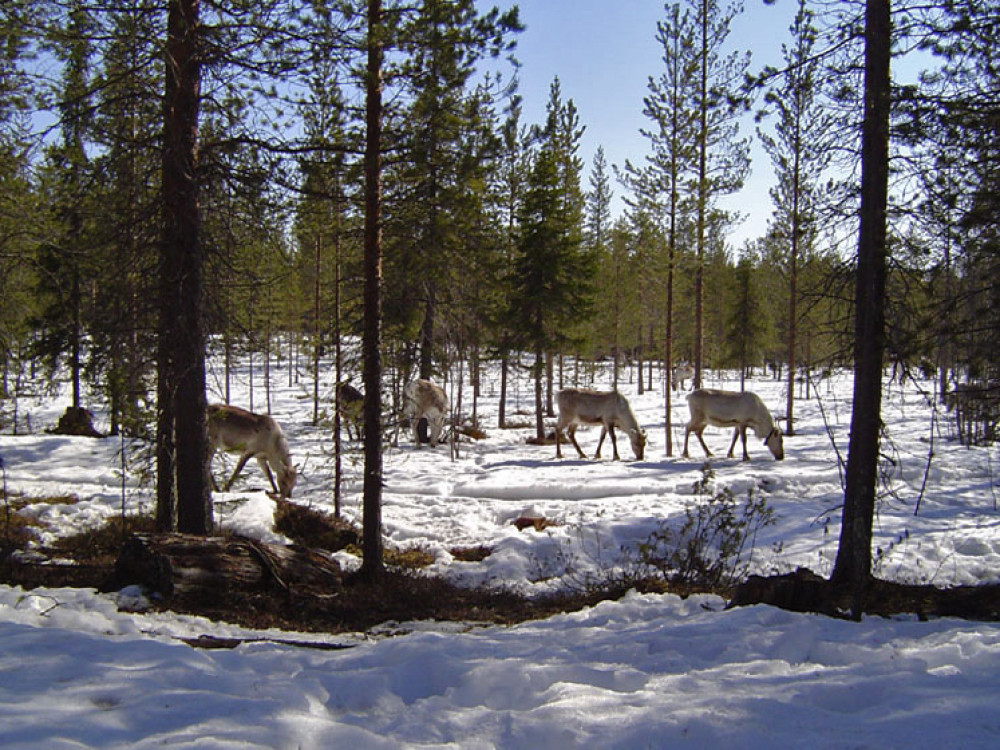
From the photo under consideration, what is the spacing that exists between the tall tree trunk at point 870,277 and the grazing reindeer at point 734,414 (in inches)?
520

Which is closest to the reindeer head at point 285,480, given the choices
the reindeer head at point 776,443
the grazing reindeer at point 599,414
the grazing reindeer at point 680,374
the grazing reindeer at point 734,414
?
the grazing reindeer at point 599,414

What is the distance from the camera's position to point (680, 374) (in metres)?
55.1

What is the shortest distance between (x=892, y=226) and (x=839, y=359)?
4.75 ft

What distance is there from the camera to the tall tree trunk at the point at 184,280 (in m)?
7.54

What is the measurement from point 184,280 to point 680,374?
168 ft

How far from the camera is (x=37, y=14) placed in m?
7.07

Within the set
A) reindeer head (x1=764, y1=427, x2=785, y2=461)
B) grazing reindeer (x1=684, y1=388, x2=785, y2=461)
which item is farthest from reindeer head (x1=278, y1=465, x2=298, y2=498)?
reindeer head (x1=764, y1=427, x2=785, y2=461)

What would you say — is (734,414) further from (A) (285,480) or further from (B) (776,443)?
(A) (285,480)

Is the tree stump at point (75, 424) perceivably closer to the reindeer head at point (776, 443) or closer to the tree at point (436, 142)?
the tree at point (436, 142)

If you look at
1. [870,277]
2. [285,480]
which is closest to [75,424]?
[285,480]

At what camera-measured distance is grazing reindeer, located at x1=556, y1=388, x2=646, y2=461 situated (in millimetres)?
20531

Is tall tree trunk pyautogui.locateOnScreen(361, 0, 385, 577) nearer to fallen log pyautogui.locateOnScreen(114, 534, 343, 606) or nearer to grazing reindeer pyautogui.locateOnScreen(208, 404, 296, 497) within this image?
fallen log pyautogui.locateOnScreen(114, 534, 343, 606)

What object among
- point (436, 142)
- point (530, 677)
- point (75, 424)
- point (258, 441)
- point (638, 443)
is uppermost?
point (436, 142)

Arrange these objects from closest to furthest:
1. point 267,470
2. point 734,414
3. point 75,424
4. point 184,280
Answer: point 184,280 → point 267,470 → point 734,414 → point 75,424
